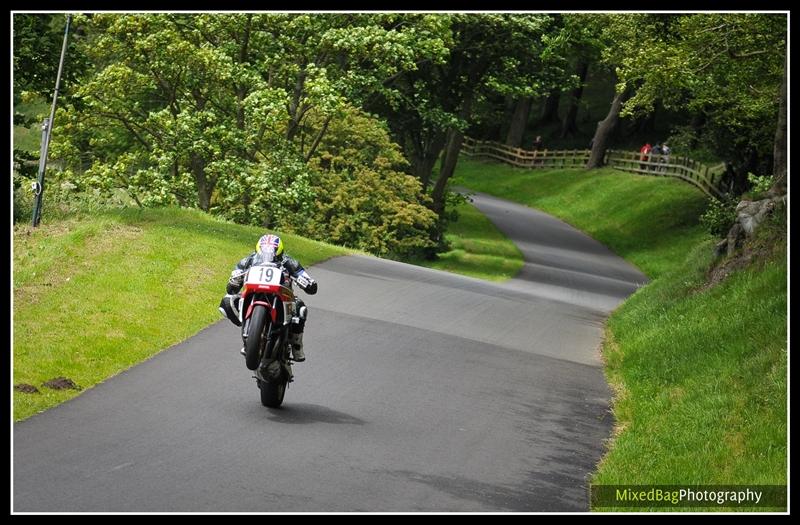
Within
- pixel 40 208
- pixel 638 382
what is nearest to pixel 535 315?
pixel 638 382

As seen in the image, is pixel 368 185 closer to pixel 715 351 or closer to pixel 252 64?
pixel 252 64

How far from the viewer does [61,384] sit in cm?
1298

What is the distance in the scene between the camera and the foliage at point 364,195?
3503 cm

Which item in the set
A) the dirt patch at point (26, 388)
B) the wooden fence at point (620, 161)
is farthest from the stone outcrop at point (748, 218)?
the wooden fence at point (620, 161)

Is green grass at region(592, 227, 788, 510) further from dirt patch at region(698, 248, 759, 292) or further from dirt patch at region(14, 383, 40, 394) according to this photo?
dirt patch at region(14, 383, 40, 394)

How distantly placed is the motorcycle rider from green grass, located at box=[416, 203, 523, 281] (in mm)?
22125

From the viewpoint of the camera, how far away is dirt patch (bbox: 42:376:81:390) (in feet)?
42.3

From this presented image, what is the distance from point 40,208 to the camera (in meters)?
22.9

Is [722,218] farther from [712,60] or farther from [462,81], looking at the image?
[462,81]

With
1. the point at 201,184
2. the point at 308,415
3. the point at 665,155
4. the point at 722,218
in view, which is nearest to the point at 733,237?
the point at 722,218

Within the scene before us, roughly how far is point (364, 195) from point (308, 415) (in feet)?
74.9

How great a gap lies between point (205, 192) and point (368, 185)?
494 centimetres

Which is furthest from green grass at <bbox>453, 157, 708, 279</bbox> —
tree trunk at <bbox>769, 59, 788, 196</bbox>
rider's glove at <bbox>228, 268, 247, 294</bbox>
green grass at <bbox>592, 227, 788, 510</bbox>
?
rider's glove at <bbox>228, 268, 247, 294</bbox>

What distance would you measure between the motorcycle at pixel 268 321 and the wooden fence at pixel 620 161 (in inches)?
1491
